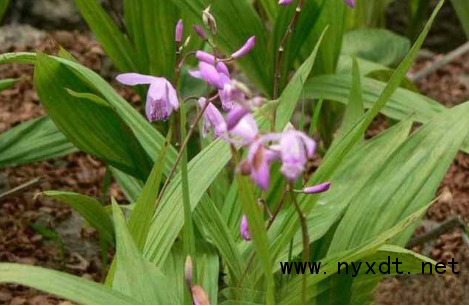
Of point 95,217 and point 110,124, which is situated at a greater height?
point 110,124

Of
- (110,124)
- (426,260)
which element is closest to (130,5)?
(110,124)

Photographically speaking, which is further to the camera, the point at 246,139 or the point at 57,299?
the point at 57,299

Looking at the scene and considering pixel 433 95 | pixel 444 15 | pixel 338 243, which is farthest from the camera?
pixel 444 15

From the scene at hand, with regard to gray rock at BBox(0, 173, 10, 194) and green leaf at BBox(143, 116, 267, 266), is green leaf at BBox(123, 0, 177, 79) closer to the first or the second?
gray rock at BBox(0, 173, 10, 194)

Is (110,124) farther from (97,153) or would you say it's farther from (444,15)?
(444,15)

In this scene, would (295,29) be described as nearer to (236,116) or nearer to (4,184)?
(4,184)

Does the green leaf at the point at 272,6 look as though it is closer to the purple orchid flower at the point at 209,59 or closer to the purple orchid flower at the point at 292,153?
the purple orchid flower at the point at 209,59
